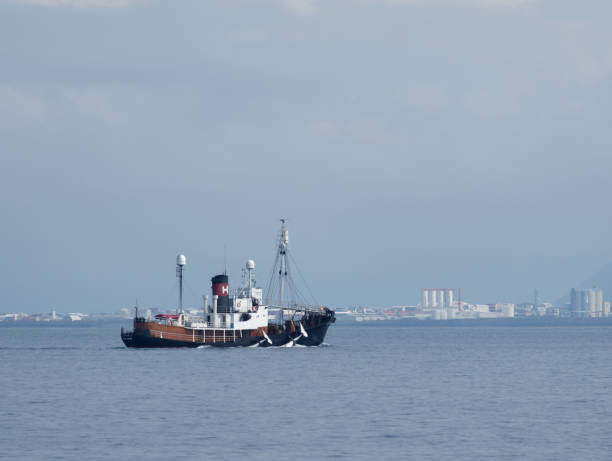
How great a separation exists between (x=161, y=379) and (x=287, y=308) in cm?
4777

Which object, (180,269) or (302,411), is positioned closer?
(302,411)

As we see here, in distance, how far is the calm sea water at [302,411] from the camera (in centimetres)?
5128

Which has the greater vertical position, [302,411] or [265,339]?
[265,339]

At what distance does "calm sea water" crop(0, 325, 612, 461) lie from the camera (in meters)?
51.3

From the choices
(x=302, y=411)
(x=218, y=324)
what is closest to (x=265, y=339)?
(x=218, y=324)

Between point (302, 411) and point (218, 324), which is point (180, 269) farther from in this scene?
point (302, 411)

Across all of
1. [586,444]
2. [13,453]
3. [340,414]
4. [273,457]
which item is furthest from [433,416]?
[13,453]

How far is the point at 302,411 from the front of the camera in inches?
2645

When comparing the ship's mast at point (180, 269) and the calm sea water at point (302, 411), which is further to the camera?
the ship's mast at point (180, 269)

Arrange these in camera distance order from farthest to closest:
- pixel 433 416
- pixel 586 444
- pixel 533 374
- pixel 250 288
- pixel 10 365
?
pixel 250 288
pixel 10 365
pixel 533 374
pixel 433 416
pixel 586 444

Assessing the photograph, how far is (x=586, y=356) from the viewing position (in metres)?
144

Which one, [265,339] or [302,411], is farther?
[265,339]

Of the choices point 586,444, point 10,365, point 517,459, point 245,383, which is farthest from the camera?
point 10,365

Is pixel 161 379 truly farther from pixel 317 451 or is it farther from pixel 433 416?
pixel 317 451
